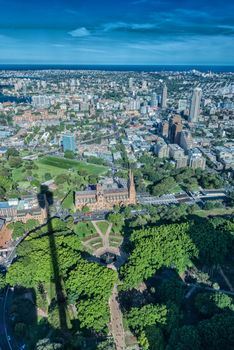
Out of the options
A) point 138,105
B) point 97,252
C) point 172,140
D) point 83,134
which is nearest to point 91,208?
point 97,252

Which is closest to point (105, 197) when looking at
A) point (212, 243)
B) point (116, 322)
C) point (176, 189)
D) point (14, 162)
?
point (176, 189)

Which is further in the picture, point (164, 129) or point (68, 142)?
point (164, 129)

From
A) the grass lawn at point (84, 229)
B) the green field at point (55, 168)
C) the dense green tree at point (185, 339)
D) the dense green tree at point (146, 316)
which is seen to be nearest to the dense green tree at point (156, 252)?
the dense green tree at point (146, 316)

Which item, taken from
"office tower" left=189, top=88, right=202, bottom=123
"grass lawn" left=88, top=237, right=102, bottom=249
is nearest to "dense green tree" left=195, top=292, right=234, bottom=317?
"grass lawn" left=88, top=237, right=102, bottom=249

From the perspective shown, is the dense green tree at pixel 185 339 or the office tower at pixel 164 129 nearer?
the dense green tree at pixel 185 339

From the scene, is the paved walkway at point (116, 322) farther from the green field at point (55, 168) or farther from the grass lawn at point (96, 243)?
the green field at point (55, 168)

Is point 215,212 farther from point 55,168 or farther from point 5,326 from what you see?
point 55,168

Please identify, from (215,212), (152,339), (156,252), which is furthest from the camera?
(215,212)
